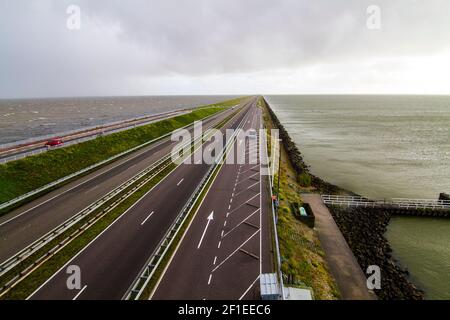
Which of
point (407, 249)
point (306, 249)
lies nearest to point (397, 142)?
point (407, 249)

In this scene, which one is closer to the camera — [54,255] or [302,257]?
[54,255]

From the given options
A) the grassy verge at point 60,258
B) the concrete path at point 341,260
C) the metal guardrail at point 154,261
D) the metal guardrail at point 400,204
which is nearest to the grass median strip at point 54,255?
the grassy verge at point 60,258

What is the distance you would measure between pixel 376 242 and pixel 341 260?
8043 millimetres

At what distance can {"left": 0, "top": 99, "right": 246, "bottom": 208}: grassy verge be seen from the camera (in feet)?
103

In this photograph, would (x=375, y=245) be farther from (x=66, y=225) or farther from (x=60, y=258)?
(x=66, y=225)

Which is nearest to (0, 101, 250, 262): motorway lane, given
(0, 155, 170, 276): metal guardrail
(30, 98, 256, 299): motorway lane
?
(0, 155, 170, 276): metal guardrail

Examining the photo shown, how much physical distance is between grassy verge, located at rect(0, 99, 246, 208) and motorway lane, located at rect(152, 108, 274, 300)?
2322 cm

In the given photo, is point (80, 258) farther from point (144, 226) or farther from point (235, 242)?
point (235, 242)

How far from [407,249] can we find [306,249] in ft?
46.8

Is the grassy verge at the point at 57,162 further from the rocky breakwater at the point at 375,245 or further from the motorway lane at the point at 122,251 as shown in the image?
the rocky breakwater at the point at 375,245

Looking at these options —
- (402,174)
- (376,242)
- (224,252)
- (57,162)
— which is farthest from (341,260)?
(57,162)

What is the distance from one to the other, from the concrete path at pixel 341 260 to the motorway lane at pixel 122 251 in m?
15.6

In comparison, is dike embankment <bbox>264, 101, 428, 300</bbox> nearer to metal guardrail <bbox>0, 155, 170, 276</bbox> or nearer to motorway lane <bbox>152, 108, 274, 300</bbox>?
motorway lane <bbox>152, 108, 274, 300</bbox>

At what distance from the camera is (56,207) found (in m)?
27.2
